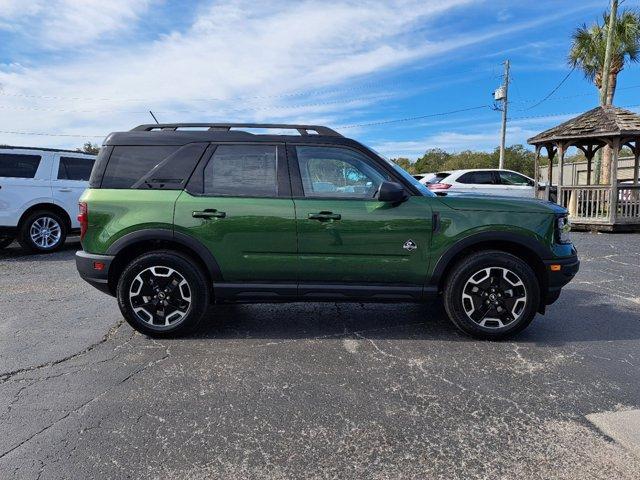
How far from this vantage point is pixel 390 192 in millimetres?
3836

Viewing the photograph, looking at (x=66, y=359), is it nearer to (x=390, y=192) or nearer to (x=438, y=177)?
(x=390, y=192)

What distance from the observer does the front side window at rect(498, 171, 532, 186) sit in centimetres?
1609

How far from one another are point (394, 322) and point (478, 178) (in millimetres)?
12429

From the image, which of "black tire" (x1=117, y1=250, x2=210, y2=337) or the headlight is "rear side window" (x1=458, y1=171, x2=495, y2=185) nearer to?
the headlight

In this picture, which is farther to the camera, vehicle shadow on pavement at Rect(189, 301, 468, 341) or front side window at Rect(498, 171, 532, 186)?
front side window at Rect(498, 171, 532, 186)

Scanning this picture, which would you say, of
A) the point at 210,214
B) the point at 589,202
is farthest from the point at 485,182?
the point at 210,214

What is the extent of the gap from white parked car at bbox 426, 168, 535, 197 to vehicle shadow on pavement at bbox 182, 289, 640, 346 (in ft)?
33.7

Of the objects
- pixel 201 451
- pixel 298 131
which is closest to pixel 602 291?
pixel 298 131

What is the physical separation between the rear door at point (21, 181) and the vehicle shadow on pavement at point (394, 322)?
5783 mm

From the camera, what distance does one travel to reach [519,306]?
158 inches

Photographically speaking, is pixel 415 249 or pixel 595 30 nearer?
pixel 415 249

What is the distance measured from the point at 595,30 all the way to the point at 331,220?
81.5 feet

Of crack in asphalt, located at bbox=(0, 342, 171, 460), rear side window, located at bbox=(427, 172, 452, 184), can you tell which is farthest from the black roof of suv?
rear side window, located at bbox=(427, 172, 452, 184)

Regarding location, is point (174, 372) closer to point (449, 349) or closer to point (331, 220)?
point (331, 220)
